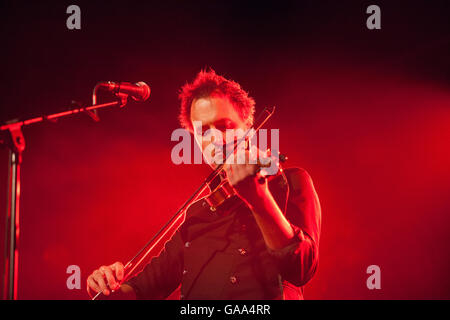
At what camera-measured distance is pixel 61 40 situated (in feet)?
10.6

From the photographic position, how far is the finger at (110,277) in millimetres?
1854

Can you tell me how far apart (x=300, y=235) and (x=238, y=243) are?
13.9 inches

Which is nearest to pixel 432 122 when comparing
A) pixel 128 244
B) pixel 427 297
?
pixel 427 297

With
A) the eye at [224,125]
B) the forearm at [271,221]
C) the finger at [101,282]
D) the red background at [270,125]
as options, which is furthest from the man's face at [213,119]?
the red background at [270,125]

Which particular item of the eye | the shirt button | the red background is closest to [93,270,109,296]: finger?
the shirt button

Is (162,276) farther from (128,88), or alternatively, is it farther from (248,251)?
(128,88)

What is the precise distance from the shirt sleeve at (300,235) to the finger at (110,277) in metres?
0.85

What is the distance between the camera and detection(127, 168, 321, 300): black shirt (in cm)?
152

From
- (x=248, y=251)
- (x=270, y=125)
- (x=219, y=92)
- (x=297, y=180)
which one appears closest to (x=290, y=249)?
(x=248, y=251)

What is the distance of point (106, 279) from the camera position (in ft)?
6.10

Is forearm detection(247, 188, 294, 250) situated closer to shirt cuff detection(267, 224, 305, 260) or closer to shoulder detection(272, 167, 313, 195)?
shirt cuff detection(267, 224, 305, 260)

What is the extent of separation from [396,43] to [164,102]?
214 cm

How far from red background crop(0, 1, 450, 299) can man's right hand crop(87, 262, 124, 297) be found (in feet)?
4.96

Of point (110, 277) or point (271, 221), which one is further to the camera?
point (110, 277)
